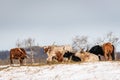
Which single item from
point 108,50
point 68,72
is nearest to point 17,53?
point 108,50

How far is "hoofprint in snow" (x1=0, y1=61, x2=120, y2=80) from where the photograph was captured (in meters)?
27.4

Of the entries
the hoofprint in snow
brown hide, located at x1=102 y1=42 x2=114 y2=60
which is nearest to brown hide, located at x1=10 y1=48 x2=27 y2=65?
the hoofprint in snow

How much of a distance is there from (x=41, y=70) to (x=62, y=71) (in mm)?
2198

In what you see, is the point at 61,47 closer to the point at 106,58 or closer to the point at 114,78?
the point at 106,58

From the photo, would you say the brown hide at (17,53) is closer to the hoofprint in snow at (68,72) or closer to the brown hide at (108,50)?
the hoofprint in snow at (68,72)

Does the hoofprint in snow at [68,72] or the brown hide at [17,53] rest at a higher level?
the brown hide at [17,53]

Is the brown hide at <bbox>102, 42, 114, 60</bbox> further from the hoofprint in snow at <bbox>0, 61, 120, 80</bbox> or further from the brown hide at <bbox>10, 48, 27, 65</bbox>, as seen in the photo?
the brown hide at <bbox>10, 48, 27, 65</bbox>

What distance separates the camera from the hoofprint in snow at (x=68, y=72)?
2744 cm

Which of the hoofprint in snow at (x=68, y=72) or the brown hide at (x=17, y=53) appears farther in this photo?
the brown hide at (x=17, y=53)

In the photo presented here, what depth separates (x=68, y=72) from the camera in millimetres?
29531

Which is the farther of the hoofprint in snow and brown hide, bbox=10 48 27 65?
brown hide, bbox=10 48 27 65

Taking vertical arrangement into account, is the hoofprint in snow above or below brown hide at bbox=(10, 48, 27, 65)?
below

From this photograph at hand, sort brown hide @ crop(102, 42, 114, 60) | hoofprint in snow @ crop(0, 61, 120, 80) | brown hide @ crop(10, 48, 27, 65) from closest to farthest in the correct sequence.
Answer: hoofprint in snow @ crop(0, 61, 120, 80) < brown hide @ crop(102, 42, 114, 60) < brown hide @ crop(10, 48, 27, 65)

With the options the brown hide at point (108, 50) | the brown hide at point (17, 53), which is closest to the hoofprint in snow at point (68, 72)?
the brown hide at point (108, 50)
